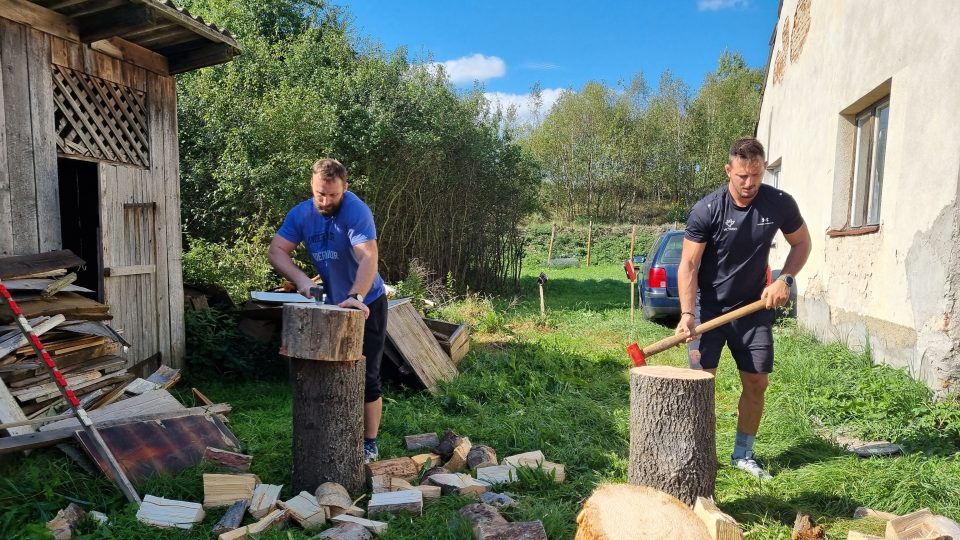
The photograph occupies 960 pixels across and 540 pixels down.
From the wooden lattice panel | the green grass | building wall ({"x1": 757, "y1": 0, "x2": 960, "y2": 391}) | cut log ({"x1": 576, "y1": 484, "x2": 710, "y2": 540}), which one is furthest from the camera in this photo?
the wooden lattice panel

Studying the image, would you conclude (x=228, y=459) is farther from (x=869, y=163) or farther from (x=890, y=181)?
(x=869, y=163)

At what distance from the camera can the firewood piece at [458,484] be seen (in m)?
3.34

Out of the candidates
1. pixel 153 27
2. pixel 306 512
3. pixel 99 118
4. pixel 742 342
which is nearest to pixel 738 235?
pixel 742 342

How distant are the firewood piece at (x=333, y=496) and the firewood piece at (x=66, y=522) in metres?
1.08

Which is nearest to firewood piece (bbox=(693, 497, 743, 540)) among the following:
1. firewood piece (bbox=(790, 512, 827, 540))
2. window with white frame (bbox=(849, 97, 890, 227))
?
firewood piece (bbox=(790, 512, 827, 540))

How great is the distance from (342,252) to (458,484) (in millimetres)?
1493

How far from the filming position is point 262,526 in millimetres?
2807

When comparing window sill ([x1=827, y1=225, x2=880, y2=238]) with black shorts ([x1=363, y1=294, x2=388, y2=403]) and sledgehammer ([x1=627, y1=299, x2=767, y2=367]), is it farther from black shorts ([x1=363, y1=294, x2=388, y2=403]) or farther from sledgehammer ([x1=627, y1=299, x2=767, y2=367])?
black shorts ([x1=363, y1=294, x2=388, y2=403])

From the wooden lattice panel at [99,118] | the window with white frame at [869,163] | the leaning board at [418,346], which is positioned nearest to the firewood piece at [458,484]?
the leaning board at [418,346]

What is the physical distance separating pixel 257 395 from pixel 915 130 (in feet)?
19.5

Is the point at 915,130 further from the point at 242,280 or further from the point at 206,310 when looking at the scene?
the point at 242,280

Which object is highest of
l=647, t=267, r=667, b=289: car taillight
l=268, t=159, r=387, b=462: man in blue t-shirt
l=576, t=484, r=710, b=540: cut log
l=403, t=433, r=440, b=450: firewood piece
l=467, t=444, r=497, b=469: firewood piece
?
l=268, t=159, r=387, b=462: man in blue t-shirt

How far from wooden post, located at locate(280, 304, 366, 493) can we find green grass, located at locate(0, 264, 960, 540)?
33cm

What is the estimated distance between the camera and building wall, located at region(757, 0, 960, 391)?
431 centimetres
